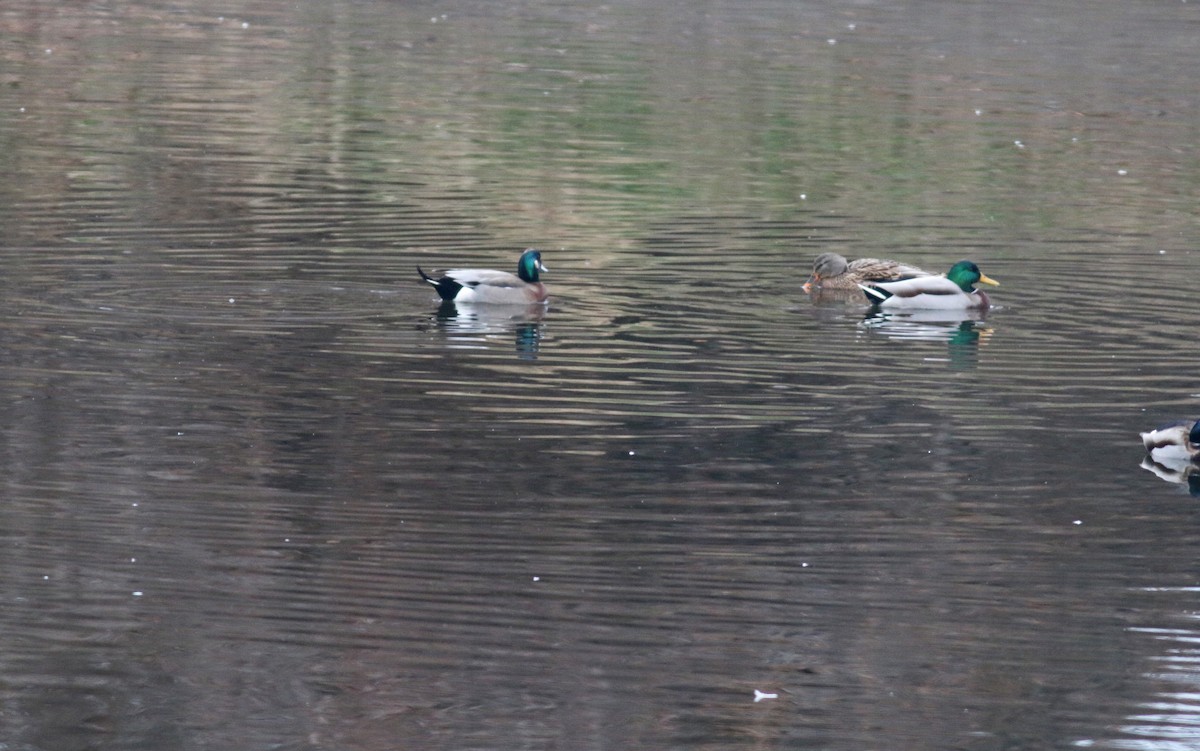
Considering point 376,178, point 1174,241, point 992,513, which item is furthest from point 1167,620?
point 376,178

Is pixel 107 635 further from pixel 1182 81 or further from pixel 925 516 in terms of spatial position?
pixel 1182 81

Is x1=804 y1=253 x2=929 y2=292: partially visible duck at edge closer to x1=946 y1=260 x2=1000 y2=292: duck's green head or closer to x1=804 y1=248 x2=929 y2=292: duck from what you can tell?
x1=804 y1=248 x2=929 y2=292: duck

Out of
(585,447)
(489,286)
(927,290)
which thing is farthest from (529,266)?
(585,447)

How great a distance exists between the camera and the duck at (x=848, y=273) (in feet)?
54.1

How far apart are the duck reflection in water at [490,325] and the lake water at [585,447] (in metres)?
0.05

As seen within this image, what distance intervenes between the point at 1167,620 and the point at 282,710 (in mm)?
3732

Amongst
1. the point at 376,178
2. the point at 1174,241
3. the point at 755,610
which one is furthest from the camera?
the point at 376,178

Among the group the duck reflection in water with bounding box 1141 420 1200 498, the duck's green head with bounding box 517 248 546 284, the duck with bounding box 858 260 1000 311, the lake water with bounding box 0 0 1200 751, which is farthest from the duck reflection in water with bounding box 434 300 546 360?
the duck reflection in water with bounding box 1141 420 1200 498

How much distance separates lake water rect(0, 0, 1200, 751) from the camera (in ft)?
26.1

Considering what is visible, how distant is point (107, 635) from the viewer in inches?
329

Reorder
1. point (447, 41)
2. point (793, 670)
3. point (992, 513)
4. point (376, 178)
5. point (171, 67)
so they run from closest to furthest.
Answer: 1. point (793, 670)
2. point (992, 513)
3. point (376, 178)
4. point (171, 67)
5. point (447, 41)

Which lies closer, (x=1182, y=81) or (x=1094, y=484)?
(x=1094, y=484)

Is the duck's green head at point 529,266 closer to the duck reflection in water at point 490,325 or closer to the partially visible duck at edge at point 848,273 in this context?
the duck reflection in water at point 490,325

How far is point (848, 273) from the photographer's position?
16547 mm
